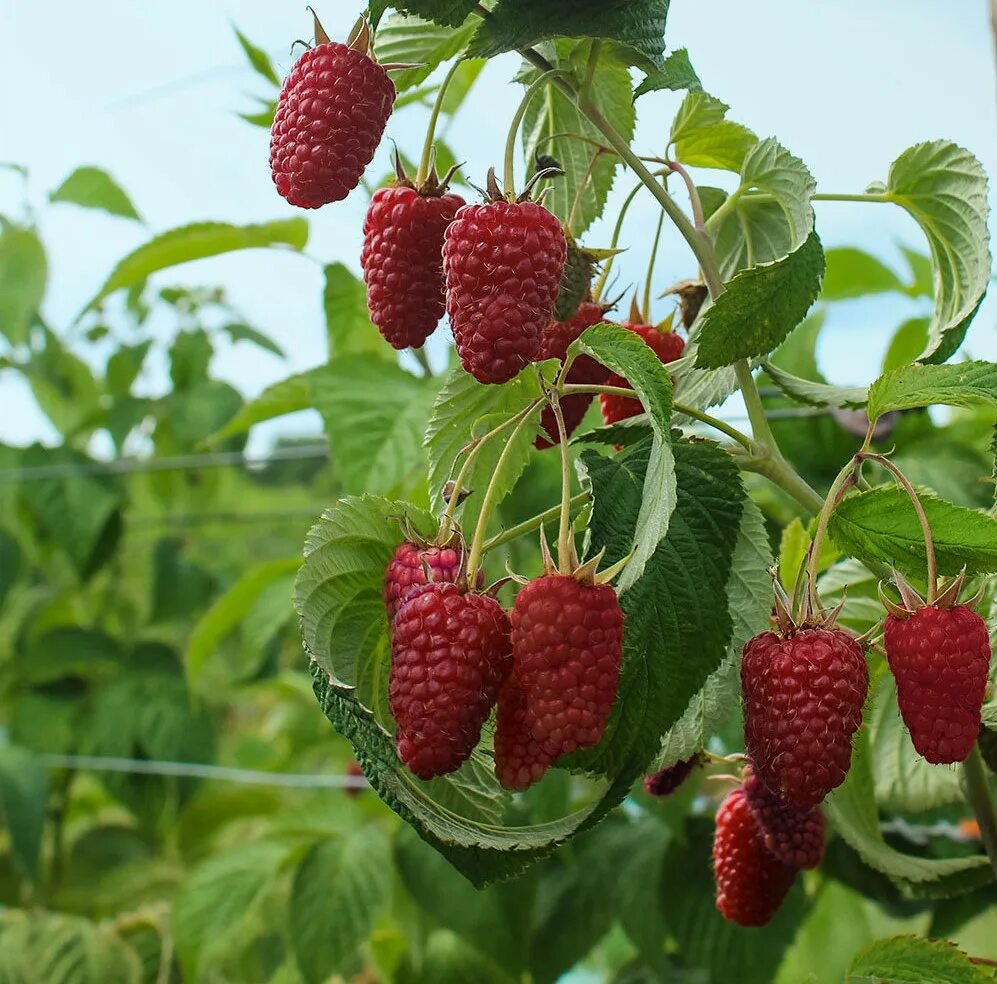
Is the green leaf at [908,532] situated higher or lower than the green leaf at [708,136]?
lower

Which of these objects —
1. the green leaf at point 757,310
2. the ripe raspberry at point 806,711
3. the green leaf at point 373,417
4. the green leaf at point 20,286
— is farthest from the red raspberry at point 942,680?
the green leaf at point 20,286

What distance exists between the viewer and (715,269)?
59cm

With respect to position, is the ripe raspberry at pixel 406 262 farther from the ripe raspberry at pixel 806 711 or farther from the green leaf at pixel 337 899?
the green leaf at pixel 337 899

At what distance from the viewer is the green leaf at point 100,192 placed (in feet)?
5.00

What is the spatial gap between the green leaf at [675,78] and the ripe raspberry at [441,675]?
262 mm

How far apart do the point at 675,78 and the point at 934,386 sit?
187 mm

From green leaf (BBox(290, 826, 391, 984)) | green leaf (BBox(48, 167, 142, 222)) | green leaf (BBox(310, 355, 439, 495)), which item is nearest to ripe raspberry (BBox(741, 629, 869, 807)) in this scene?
green leaf (BBox(310, 355, 439, 495))

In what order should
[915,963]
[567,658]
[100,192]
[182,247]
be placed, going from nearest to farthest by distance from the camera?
[567,658] < [915,963] < [182,247] < [100,192]

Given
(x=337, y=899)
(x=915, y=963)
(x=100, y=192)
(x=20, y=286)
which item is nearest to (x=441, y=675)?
(x=915, y=963)

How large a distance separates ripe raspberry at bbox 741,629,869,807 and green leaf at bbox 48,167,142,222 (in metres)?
1.20

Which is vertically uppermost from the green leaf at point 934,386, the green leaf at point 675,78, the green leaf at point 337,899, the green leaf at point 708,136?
the green leaf at point 675,78

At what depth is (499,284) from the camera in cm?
48

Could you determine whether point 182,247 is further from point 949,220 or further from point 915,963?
point 915,963

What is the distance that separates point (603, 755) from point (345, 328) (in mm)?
714
